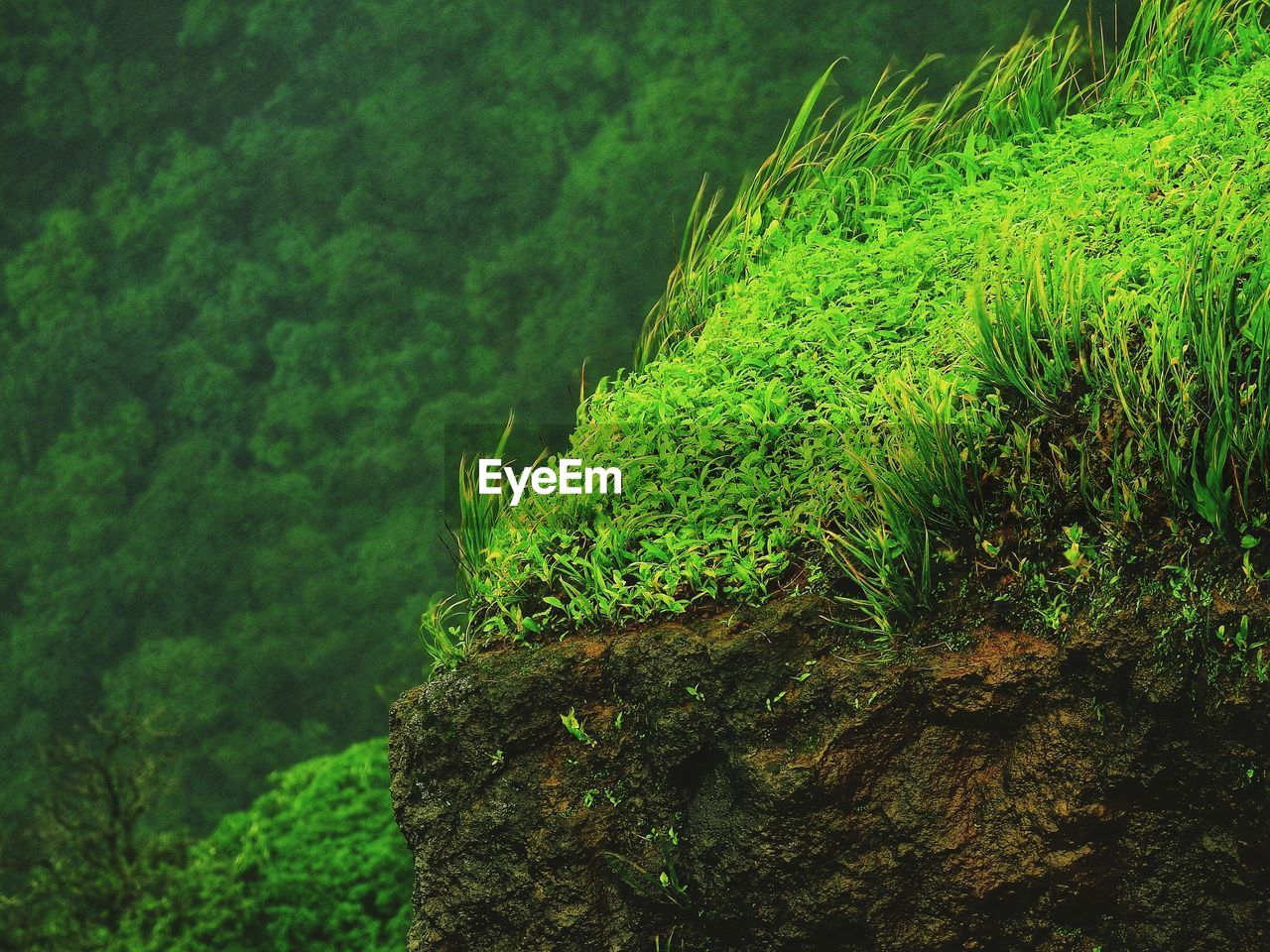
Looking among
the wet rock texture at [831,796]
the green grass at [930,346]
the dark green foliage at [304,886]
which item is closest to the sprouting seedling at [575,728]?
the wet rock texture at [831,796]

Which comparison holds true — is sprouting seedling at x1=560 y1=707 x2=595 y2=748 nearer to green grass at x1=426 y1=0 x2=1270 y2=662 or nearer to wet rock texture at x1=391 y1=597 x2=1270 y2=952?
wet rock texture at x1=391 y1=597 x2=1270 y2=952

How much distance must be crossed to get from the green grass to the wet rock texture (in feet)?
0.43

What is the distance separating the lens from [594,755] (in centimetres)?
187

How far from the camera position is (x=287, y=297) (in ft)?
23.1

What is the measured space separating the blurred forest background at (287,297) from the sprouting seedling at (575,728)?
4.50 meters

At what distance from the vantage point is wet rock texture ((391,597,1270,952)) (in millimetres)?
1584

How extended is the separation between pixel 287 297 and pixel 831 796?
598 cm

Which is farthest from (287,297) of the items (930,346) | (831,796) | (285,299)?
(831,796)

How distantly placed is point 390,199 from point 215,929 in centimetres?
402

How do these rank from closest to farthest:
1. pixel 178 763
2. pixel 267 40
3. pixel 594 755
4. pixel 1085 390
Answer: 1. pixel 1085 390
2. pixel 594 755
3. pixel 178 763
4. pixel 267 40

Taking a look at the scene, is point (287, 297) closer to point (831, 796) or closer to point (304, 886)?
point (304, 886)

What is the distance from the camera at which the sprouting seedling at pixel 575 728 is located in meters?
1.87

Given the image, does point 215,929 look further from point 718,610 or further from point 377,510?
point 718,610

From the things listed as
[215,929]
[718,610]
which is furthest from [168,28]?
[718,610]
